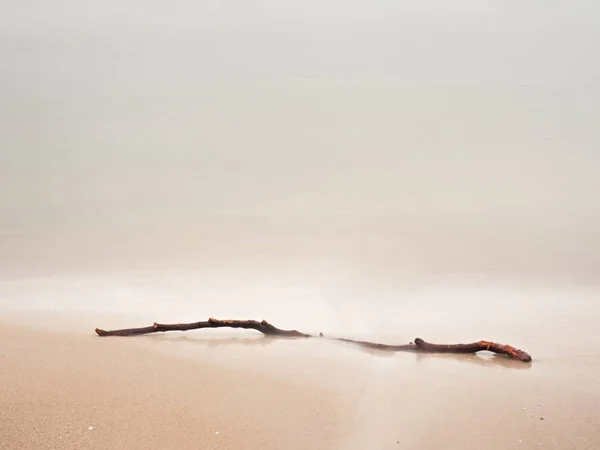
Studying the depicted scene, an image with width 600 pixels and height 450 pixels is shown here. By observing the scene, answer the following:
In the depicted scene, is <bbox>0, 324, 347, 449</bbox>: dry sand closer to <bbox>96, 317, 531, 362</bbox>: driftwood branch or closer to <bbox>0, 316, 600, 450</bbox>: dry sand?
→ <bbox>0, 316, 600, 450</bbox>: dry sand

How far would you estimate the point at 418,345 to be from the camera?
49.3 inches

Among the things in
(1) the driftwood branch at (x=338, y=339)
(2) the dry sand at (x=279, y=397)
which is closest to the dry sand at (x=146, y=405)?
(2) the dry sand at (x=279, y=397)

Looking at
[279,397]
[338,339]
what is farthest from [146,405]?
[338,339]

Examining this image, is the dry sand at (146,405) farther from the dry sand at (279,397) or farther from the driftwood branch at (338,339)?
the driftwood branch at (338,339)

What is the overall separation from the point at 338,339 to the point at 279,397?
34 centimetres

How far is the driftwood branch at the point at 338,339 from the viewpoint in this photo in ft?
3.92

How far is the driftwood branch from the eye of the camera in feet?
3.92

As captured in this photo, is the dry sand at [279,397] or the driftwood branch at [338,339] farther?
the driftwood branch at [338,339]

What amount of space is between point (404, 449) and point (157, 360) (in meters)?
0.56

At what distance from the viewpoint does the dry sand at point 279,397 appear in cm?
88

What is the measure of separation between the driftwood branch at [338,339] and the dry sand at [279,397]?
0.02 metres

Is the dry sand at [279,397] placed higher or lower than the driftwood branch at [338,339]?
lower

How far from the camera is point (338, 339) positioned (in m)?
1.33

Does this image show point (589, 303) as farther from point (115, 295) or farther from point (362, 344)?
point (115, 295)
